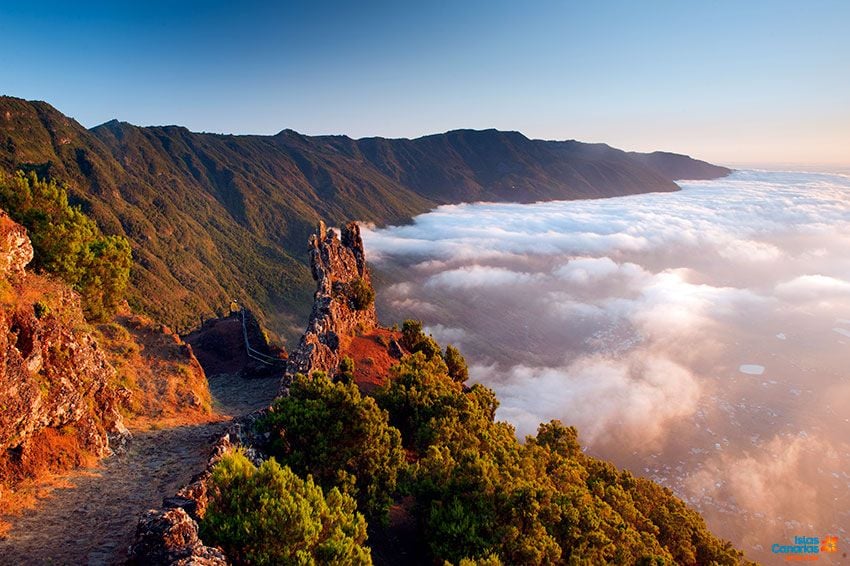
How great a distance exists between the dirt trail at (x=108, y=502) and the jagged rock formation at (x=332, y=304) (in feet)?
35.3

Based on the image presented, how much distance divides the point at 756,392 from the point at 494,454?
544 feet

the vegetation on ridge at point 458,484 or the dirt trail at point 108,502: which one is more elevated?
the dirt trail at point 108,502

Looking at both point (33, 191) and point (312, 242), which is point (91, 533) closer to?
point (33, 191)

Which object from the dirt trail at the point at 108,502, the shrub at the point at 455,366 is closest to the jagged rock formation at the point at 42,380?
the dirt trail at the point at 108,502

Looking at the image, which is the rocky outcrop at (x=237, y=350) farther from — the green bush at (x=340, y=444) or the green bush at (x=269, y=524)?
the green bush at (x=269, y=524)

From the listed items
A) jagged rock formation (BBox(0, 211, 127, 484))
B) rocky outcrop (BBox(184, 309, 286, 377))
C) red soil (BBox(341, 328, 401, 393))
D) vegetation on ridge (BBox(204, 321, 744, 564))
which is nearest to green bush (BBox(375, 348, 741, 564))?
vegetation on ridge (BBox(204, 321, 744, 564))

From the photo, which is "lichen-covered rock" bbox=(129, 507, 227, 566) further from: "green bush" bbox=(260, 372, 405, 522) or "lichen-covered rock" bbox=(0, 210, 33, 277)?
"lichen-covered rock" bbox=(0, 210, 33, 277)

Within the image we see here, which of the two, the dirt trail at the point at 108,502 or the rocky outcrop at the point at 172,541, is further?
the dirt trail at the point at 108,502

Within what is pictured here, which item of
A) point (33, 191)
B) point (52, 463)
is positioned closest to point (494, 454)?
point (52, 463)

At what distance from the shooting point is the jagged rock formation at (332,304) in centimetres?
3919

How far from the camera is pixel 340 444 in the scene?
82.3ft

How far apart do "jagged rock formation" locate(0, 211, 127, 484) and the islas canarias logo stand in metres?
112

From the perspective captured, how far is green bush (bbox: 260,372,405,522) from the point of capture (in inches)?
939

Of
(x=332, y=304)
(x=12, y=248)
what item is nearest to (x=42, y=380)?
(x=12, y=248)
